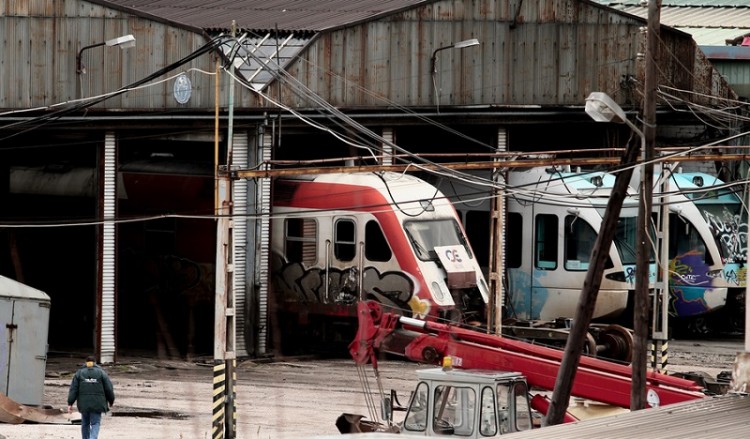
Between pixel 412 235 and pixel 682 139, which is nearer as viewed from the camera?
pixel 412 235

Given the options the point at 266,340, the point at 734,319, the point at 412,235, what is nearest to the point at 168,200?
the point at 266,340

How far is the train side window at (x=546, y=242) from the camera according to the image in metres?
35.2

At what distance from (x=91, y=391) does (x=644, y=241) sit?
27.9 ft

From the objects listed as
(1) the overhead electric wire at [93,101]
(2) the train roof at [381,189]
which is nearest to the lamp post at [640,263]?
(2) the train roof at [381,189]

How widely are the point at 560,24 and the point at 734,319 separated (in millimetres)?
A: 9902

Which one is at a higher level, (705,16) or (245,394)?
(705,16)

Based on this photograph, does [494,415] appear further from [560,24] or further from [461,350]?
[560,24]

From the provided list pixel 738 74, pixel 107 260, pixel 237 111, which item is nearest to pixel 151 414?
pixel 107 260

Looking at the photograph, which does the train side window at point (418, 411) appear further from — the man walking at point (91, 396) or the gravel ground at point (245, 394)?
the man walking at point (91, 396)

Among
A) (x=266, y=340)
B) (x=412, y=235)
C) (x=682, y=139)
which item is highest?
(x=682, y=139)

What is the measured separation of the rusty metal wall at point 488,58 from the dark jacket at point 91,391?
11.4 meters

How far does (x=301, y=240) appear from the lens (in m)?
32.8

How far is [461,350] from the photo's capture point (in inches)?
818

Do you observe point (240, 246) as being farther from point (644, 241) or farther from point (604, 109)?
point (604, 109)
